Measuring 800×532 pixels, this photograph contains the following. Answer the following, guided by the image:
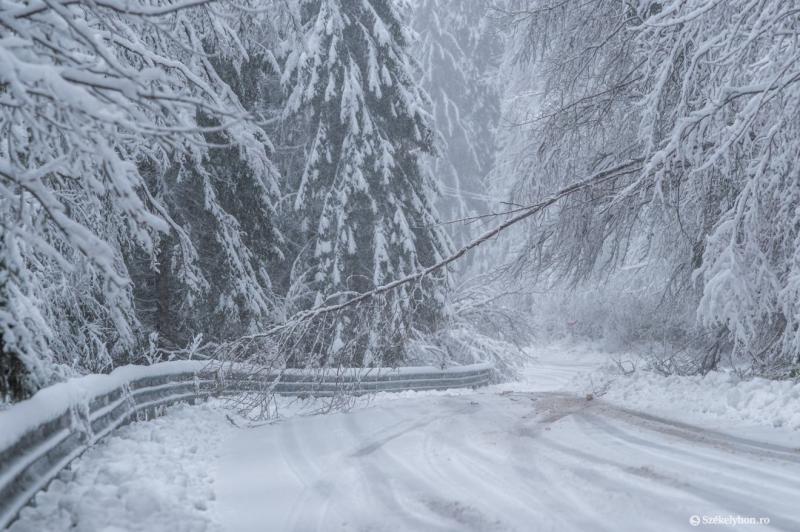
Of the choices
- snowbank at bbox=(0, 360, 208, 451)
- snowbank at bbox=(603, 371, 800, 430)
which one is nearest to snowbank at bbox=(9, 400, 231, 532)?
snowbank at bbox=(0, 360, 208, 451)

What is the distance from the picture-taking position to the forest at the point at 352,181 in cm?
347

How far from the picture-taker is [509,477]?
604 centimetres

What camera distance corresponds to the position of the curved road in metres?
4.86

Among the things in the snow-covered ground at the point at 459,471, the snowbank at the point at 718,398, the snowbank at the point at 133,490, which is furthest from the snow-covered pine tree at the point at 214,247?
the snowbank at the point at 718,398

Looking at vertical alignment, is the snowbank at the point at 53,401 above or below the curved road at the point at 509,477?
above

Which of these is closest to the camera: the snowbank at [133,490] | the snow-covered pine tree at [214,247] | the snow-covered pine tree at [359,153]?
the snowbank at [133,490]

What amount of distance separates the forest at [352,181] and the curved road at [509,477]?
1.61 m

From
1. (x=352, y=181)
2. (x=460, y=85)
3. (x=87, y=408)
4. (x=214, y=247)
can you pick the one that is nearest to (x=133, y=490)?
(x=87, y=408)

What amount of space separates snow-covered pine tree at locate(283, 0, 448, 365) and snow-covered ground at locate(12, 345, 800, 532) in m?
6.48

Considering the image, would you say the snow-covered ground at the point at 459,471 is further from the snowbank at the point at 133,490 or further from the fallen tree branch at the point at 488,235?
the fallen tree branch at the point at 488,235

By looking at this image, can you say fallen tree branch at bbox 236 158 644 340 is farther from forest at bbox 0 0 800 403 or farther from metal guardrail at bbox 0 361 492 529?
metal guardrail at bbox 0 361 492 529

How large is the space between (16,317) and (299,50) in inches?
542

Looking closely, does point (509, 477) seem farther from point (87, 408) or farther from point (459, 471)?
point (87, 408)

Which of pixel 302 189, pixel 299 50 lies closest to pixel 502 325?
pixel 302 189
